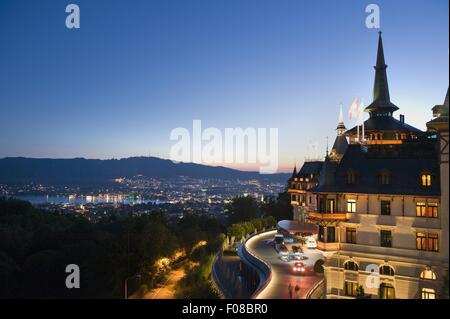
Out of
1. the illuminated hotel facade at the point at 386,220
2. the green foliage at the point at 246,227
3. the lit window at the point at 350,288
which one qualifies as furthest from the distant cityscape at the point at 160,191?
the lit window at the point at 350,288

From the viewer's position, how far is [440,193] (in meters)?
23.4

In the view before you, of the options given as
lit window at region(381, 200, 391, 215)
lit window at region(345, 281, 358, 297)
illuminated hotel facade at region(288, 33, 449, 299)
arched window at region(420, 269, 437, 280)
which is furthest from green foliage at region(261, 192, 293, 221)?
arched window at region(420, 269, 437, 280)

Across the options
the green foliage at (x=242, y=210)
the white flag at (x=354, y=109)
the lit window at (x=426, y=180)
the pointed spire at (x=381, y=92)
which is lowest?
the green foliage at (x=242, y=210)

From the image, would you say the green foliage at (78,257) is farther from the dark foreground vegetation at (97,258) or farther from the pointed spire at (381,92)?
the pointed spire at (381,92)

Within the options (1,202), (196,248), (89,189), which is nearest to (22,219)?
(1,202)

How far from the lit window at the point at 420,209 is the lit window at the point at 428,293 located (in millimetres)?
4638

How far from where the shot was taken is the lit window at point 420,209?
24.2 metres

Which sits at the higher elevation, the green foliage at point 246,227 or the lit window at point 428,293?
the lit window at point 428,293

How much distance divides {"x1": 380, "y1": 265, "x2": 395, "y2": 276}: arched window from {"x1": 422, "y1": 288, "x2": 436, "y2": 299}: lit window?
2.03 m

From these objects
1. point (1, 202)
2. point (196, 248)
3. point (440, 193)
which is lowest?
point (196, 248)

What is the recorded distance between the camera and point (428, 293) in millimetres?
23641

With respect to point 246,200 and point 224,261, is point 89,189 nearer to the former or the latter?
point 246,200

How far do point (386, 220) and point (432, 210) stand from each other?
9.43 ft
